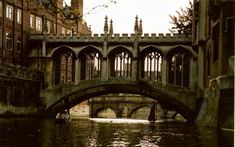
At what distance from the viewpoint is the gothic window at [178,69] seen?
4522 cm

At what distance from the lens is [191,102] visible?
141 feet

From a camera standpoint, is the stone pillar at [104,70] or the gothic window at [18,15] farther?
the gothic window at [18,15]

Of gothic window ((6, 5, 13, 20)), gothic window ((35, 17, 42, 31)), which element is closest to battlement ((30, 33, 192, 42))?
gothic window ((6, 5, 13, 20))

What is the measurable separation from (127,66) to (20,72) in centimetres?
981

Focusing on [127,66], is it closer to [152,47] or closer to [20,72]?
[152,47]

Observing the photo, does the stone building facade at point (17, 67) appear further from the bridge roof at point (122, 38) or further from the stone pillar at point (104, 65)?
the stone pillar at point (104, 65)

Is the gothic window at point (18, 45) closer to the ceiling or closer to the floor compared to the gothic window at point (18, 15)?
closer to the floor

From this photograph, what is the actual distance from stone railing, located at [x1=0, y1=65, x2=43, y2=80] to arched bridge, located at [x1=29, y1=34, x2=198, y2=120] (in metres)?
1.30

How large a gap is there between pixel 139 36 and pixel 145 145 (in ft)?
95.6

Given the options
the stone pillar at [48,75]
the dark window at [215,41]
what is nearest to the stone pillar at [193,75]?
the dark window at [215,41]

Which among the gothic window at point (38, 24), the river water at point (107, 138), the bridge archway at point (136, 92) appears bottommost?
the river water at point (107, 138)

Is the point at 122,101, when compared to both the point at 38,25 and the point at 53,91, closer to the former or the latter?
the point at 38,25

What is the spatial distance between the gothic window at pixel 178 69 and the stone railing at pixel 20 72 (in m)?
11.5

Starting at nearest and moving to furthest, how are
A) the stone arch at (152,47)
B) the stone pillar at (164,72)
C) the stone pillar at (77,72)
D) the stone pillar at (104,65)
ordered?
the stone pillar at (164,72), the stone arch at (152,47), the stone pillar at (104,65), the stone pillar at (77,72)
